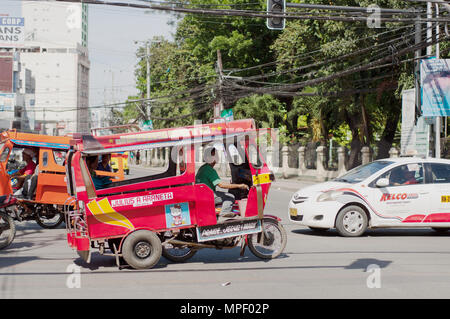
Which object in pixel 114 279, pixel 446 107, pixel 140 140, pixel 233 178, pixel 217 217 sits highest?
pixel 446 107

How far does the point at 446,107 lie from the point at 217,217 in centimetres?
1597

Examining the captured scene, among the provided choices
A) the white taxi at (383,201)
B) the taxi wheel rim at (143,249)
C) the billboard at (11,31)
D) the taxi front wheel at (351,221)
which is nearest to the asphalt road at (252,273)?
the taxi wheel rim at (143,249)

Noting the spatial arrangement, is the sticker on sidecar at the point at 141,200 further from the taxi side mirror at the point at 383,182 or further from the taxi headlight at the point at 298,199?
the taxi side mirror at the point at 383,182

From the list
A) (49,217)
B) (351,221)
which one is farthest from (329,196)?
(49,217)

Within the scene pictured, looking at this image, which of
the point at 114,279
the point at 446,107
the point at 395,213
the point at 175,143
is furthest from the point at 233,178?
the point at 446,107

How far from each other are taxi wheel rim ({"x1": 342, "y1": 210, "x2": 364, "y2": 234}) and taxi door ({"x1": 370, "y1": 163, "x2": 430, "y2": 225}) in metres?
0.40

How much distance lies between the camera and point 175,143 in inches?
355

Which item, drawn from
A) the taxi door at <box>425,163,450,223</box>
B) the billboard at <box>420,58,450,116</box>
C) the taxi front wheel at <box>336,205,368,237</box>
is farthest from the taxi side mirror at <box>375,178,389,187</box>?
the billboard at <box>420,58,450,116</box>

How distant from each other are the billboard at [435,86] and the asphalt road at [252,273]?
11.5 meters

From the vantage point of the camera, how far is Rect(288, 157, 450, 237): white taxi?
40.8ft

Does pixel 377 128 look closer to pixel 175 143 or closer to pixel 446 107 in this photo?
pixel 446 107

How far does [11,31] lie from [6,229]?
94.4 metres

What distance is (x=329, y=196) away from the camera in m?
12.5

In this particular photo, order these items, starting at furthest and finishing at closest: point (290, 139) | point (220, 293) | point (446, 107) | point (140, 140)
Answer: point (290, 139) → point (446, 107) → point (140, 140) → point (220, 293)
